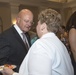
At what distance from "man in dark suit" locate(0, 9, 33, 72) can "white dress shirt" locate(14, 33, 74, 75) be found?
0.77m

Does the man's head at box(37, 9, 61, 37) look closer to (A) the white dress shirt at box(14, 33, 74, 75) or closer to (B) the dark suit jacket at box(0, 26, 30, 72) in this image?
(A) the white dress shirt at box(14, 33, 74, 75)

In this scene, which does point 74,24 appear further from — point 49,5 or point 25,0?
point 49,5

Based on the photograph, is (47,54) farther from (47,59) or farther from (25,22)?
(25,22)

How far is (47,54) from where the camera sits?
1322 millimetres

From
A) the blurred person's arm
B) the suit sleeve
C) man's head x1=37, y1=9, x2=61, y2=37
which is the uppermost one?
man's head x1=37, y1=9, x2=61, y2=37

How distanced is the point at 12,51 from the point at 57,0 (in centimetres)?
809

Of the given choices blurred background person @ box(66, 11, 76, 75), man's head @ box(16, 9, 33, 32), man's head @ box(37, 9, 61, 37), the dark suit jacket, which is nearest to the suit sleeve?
the dark suit jacket

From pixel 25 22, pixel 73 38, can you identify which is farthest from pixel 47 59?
pixel 25 22

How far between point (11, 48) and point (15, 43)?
0.29 ft

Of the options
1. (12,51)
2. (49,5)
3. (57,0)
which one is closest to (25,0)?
(49,5)

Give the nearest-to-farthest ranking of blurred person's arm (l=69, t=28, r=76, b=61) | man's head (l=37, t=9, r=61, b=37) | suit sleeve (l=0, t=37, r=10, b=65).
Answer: man's head (l=37, t=9, r=61, b=37) → blurred person's arm (l=69, t=28, r=76, b=61) → suit sleeve (l=0, t=37, r=10, b=65)

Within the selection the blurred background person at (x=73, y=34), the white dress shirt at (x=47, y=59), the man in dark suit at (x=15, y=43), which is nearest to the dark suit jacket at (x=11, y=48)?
the man in dark suit at (x=15, y=43)

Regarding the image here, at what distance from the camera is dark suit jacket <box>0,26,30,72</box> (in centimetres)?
219

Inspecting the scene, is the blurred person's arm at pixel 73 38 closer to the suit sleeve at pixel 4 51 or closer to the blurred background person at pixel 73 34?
the blurred background person at pixel 73 34
